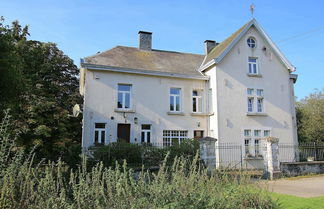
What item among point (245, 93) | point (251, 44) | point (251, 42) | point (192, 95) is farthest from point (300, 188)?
point (251, 42)

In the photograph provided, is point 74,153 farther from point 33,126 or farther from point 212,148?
point 33,126

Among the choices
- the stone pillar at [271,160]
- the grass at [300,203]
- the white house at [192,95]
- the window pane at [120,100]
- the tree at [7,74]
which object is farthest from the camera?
the window pane at [120,100]

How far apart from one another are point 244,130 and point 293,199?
11.0m

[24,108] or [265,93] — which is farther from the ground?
[265,93]

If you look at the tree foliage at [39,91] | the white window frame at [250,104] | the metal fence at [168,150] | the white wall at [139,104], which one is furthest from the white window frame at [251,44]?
the tree foliage at [39,91]

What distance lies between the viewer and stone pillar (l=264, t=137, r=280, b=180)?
13.3 m

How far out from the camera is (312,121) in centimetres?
2880

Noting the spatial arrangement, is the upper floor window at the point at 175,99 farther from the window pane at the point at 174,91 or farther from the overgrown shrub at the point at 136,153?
the overgrown shrub at the point at 136,153

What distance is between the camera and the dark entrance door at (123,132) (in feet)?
54.8

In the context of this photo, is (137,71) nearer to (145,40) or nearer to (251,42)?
(145,40)

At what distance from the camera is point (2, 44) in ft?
34.6

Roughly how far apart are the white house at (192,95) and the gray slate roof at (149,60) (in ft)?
0.22

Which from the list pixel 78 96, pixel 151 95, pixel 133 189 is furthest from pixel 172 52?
pixel 133 189

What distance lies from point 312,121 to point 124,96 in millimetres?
22366
